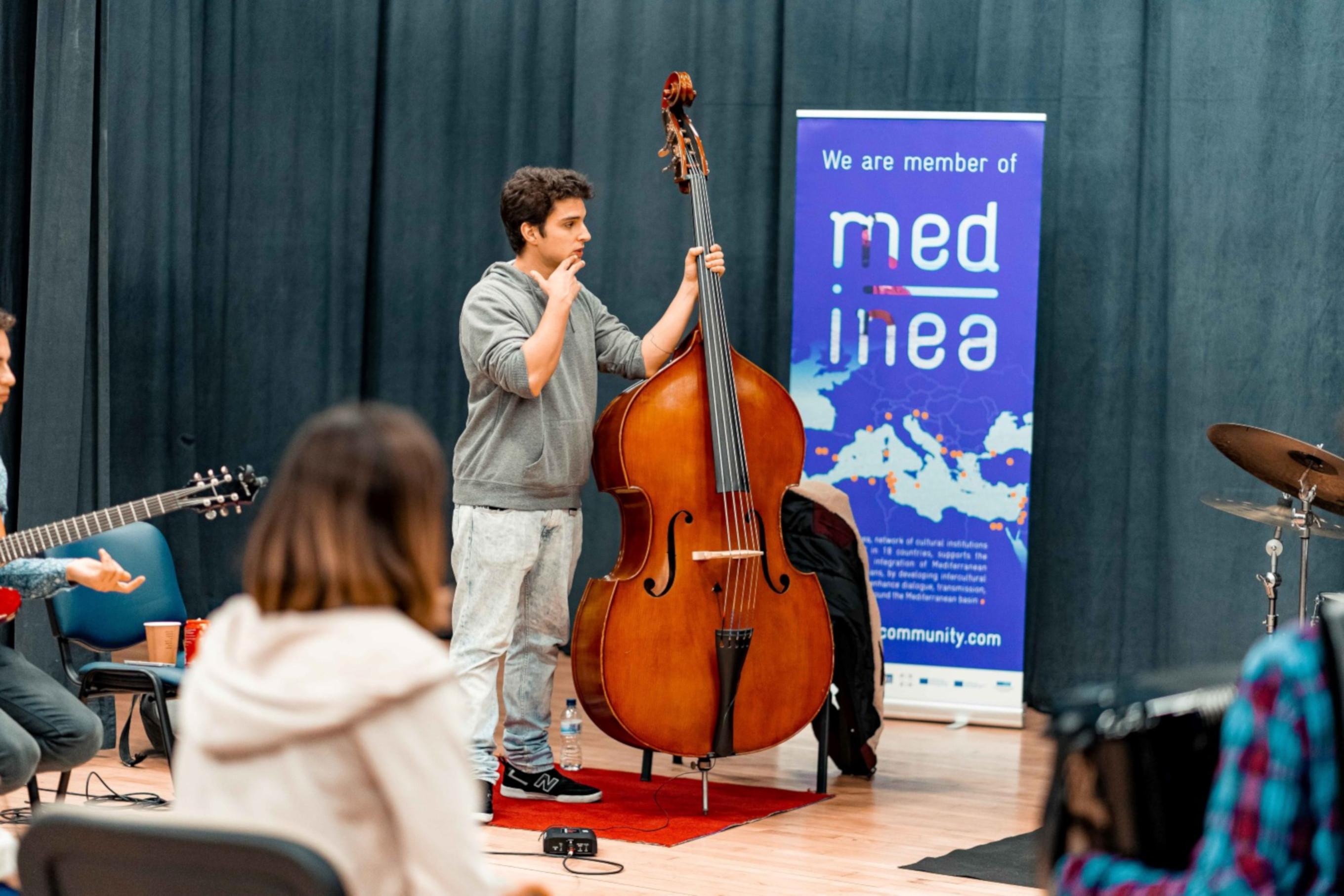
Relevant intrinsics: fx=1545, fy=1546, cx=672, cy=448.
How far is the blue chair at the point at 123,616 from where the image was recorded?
370 centimetres

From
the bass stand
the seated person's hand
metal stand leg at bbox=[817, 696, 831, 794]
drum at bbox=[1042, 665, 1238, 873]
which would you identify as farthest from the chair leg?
drum at bbox=[1042, 665, 1238, 873]

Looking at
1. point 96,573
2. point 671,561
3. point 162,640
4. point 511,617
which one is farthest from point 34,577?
point 671,561

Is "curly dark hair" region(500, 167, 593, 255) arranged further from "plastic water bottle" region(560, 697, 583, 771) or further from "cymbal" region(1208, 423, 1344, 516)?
"cymbal" region(1208, 423, 1344, 516)

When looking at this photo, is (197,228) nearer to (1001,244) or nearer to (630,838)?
(1001,244)

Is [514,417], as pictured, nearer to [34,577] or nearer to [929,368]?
[34,577]

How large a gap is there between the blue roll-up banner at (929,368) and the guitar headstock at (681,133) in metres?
1.38

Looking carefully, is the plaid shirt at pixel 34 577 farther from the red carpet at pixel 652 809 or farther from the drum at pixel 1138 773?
the drum at pixel 1138 773

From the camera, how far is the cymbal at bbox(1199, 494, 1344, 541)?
400 centimetres

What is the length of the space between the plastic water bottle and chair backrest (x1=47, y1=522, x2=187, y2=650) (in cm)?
107

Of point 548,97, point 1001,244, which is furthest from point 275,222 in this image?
point 1001,244

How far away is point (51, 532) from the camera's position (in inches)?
136

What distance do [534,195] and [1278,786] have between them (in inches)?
107

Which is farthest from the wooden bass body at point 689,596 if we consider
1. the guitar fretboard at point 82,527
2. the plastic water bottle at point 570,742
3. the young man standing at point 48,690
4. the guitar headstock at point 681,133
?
the young man standing at point 48,690

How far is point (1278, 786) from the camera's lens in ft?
4.42
